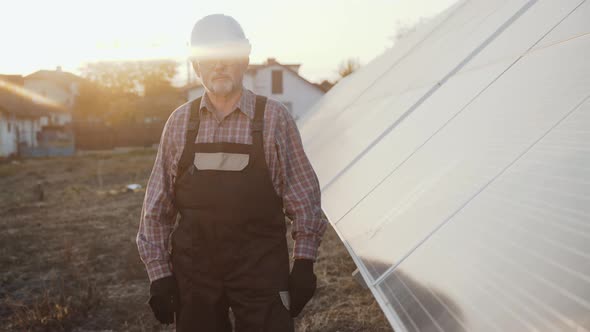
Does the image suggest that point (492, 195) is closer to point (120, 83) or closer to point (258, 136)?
point (258, 136)

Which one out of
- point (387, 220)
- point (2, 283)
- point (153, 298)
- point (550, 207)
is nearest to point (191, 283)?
point (153, 298)

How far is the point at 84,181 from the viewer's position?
14102 mm

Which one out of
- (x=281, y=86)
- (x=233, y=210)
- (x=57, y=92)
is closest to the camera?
(x=233, y=210)

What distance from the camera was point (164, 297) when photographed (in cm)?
→ 230

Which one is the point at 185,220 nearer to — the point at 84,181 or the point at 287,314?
the point at 287,314

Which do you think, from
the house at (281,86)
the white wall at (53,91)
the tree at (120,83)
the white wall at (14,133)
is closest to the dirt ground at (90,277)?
the white wall at (14,133)

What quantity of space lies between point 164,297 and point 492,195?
141 centimetres

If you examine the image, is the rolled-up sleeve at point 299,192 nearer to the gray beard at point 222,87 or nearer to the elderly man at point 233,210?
the elderly man at point 233,210

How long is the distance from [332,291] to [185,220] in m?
2.68

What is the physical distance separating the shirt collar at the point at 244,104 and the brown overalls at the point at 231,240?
0.04 m

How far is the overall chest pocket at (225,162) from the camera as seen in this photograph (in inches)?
87.7

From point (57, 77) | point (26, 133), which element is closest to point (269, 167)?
point (26, 133)

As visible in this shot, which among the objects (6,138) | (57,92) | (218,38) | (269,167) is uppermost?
(218,38)

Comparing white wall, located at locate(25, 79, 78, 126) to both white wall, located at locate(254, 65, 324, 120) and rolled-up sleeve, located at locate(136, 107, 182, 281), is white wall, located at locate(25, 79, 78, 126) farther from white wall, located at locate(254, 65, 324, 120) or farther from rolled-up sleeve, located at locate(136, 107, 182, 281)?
rolled-up sleeve, located at locate(136, 107, 182, 281)
